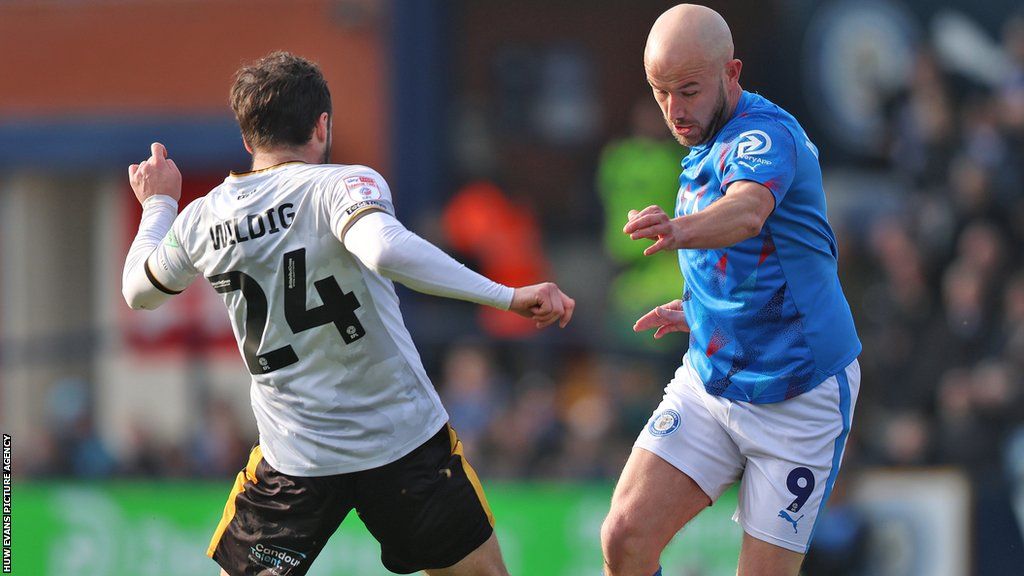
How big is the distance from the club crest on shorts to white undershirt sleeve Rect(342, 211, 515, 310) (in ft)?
3.19

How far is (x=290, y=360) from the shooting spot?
4.88m

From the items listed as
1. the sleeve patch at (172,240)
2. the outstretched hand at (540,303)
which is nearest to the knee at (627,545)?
the outstretched hand at (540,303)

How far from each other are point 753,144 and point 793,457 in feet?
3.74

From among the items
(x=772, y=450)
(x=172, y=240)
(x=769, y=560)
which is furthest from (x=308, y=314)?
(x=769, y=560)

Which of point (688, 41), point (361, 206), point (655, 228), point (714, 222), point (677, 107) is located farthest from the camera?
point (677, 107)

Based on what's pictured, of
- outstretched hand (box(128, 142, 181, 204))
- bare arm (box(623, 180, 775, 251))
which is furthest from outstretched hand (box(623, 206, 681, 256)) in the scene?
outstretched hand (box(128, 142, 181, 204))

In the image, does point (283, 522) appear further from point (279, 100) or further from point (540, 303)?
point (279, 100)

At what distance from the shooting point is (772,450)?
499cm

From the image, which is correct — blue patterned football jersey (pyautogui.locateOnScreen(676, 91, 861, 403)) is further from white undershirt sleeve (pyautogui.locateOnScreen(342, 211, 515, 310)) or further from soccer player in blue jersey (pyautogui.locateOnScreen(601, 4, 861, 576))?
white undershirt sleeve (pyautogui.locateOnScreen(342, 211, 515, 310))

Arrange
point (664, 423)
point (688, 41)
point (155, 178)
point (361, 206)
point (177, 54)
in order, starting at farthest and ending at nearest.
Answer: point (177, 54), point (155, 178), point (664, 423), point (688, 41), point (361, 206)

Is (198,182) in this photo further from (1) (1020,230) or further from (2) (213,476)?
(1) (1020,230)

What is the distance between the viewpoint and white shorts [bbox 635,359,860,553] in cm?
497

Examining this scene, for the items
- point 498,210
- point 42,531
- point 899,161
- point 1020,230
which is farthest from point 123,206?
point 1020,230

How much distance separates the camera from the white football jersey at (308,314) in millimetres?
4750
